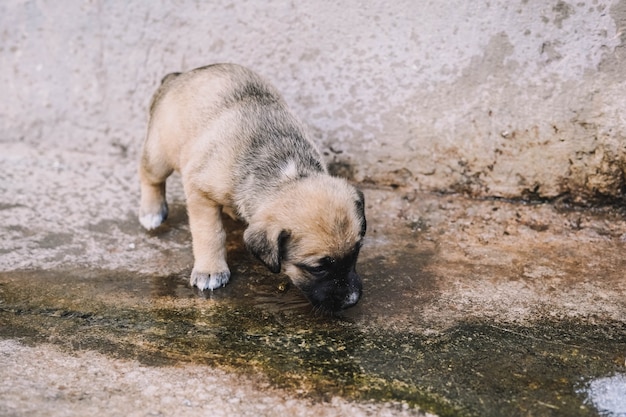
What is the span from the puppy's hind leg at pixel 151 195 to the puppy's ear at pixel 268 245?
148cm

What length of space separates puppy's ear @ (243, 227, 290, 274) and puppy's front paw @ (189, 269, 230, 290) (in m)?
0.56

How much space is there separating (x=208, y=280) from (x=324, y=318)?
0.84 metres

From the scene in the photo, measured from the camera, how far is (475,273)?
4.81 meters

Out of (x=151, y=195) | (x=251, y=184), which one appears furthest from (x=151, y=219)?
(x=251, y=184)

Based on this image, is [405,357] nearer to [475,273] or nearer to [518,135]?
[475,273]

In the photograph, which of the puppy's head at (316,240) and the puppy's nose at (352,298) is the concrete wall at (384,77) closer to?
the puppy's head at (316,240)

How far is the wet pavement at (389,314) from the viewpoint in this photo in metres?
3.59

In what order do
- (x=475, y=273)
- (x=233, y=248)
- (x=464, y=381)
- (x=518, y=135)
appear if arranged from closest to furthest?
(x=464, y=381) → (x=475, y=273) → (x=233, y=248) → (x=518, y=135)

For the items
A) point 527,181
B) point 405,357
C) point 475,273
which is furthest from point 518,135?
point 405,357

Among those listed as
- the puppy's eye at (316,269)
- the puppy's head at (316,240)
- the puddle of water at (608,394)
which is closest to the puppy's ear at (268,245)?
the puppy's head at (316,240)

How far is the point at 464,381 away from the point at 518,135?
2.58 meters

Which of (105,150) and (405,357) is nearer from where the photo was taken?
(405,357)

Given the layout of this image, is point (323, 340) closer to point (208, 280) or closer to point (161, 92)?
point (208, 280)

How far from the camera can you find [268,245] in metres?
4.15
